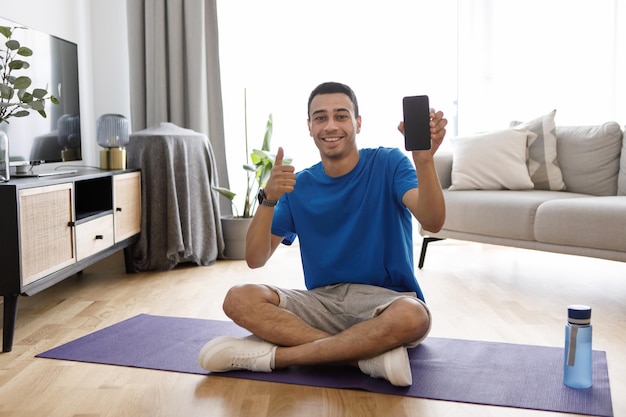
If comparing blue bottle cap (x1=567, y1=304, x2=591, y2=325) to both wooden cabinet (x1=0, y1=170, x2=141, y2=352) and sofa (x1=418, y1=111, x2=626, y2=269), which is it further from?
wooden cabinet (x1=0, y1=170, x2=141, y2=352)

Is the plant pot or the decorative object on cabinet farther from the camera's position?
the plant pot

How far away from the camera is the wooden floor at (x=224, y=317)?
70.9 inches

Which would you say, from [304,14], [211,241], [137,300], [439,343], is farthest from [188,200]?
[439,343]

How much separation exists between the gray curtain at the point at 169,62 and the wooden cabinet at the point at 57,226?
0.75m

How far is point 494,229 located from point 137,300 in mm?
1644

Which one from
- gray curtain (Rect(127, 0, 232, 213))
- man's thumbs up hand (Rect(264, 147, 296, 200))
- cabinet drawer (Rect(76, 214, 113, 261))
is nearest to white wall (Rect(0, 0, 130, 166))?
gray curtain (Rect(127, 0, 232, 213))

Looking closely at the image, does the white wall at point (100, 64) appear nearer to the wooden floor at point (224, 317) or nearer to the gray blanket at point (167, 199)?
the gray blanket at point (167, 199)

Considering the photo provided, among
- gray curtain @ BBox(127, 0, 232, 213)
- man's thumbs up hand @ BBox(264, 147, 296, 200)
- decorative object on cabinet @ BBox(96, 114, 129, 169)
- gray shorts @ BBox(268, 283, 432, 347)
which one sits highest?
gray curtain @ BBox(127, 0, 232, 213)

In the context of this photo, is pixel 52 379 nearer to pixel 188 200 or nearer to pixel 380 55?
pixel 188 200

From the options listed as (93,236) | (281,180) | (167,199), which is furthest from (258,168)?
(281,180)

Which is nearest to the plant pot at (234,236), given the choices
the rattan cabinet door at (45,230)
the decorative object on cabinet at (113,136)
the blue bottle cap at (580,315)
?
the decorative object on cabinet at (113,136)

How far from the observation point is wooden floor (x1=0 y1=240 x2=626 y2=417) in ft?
5.90

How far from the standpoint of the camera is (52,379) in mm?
2027

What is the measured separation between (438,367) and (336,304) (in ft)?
1.12
